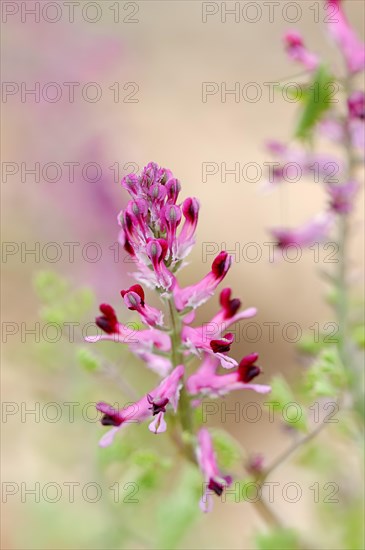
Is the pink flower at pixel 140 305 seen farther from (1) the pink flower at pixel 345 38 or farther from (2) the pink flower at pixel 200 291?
(1) the pink flower at pixel 345 38

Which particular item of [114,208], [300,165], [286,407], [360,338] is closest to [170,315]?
[286,407]

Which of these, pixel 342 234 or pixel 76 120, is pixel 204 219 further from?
pixel 342 234

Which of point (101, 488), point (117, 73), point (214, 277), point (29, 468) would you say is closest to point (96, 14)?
point (117, 73)

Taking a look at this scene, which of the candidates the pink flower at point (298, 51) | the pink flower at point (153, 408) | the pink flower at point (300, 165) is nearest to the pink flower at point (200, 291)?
the pink flower at point (153, 408)

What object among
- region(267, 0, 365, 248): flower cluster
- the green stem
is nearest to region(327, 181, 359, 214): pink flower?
region(267, 0, 365, 248): flower cluster

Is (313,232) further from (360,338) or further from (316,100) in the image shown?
(316,100)
